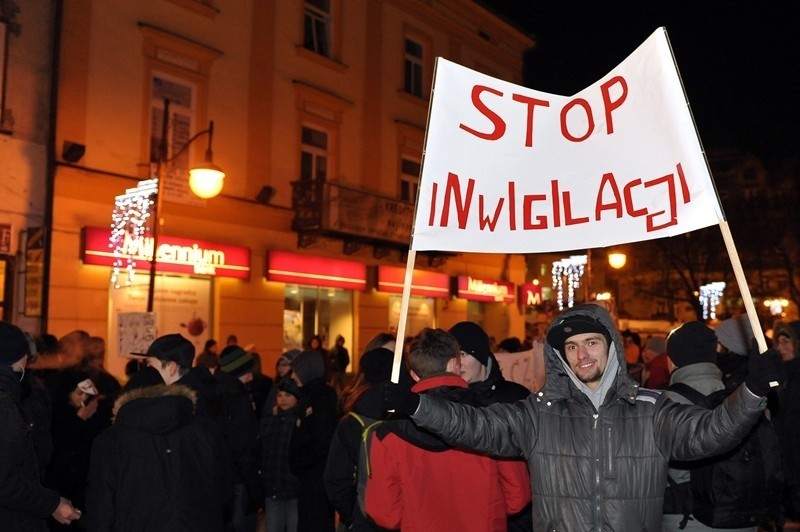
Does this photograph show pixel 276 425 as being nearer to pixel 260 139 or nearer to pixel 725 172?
pixel 260 139

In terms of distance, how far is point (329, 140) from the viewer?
65.1ft

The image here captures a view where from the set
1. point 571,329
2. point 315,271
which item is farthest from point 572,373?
point 315,271

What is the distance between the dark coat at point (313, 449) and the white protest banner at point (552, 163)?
272cm

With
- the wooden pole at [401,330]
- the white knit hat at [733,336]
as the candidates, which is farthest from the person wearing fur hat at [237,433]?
the white knit hat at [733,336]

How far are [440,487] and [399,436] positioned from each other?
0.29m

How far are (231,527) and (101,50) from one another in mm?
10930

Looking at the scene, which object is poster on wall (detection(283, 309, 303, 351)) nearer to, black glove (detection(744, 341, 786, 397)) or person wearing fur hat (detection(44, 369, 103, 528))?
person wearing fur hat (detection(44, 369, 103, 528))

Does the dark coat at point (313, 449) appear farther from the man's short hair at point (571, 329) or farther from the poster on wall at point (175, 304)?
the poster on wall at point (175, 304)

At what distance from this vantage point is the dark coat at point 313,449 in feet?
19.2

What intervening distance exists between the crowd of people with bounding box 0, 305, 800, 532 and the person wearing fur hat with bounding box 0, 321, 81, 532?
1 cm

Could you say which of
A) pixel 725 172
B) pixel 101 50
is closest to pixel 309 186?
pixel 101 50

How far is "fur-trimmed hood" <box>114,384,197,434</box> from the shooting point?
414 cm

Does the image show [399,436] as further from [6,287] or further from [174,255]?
[174,255]

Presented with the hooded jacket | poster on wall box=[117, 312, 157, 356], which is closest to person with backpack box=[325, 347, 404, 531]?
the hooded jacket
